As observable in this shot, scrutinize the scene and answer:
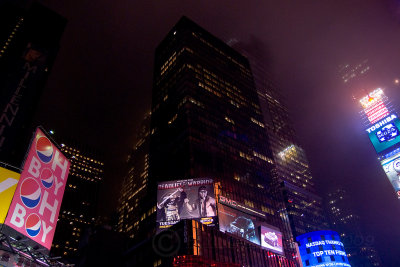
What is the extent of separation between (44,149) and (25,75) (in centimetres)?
1998

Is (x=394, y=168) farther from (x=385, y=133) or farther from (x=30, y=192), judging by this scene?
(x=30, y=192)

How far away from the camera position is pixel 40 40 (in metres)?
36.8

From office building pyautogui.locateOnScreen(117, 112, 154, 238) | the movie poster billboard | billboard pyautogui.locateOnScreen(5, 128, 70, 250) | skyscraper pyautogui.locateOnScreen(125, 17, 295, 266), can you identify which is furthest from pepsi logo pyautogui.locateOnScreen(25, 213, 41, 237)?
office building pyautogui.locateOnScreen(117, 112, 154, 238)

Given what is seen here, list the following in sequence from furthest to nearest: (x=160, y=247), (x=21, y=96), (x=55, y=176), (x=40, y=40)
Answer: (x=160, y=247)
(x=40, y=40)
(x=21, y=96)
(x=55, y=176)

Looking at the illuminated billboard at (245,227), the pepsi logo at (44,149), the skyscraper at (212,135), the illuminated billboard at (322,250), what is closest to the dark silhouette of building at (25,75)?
the pepsi logo at (44,149)

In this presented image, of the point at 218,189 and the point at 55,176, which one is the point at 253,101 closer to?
the point at 218,189

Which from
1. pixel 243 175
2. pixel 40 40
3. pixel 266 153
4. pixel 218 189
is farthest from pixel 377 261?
pixel 40 40

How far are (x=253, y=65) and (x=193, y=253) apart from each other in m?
130

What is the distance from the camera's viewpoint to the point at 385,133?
4084cm

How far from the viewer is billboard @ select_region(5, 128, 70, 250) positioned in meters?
12.6

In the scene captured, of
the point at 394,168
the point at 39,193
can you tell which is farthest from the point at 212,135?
the point at 39,193

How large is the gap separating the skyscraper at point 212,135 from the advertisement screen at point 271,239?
7.35 feet

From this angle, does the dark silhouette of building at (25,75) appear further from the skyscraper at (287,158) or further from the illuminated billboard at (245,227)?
the skyscraper at (287,158)

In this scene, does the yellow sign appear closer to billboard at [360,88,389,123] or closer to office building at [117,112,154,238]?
billboard at [360,88,389,123]
